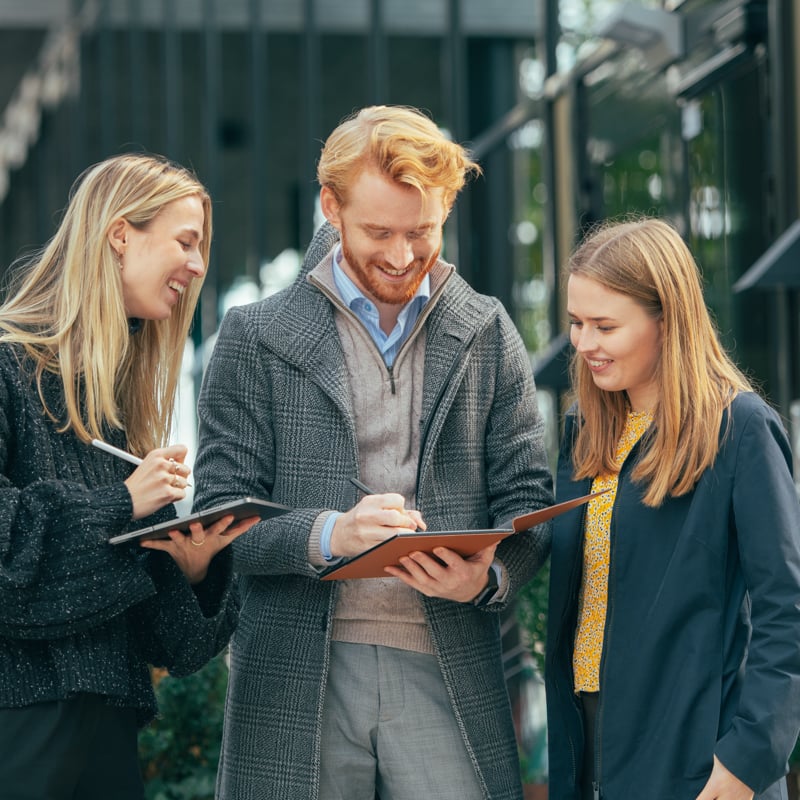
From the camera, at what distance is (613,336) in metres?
2.96

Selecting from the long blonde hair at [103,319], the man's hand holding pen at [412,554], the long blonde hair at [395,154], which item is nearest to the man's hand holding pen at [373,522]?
the man's hand holding pen at [412,554]

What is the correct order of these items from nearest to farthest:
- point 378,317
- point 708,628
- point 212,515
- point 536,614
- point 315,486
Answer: point 212,515 < point 708,628 < point 315,486 < point 378,317 < point 536,614

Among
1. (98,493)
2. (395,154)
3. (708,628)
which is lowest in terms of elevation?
(708,628)

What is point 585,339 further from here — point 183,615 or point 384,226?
point 183,615

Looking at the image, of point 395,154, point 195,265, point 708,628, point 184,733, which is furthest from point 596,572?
point 184,733

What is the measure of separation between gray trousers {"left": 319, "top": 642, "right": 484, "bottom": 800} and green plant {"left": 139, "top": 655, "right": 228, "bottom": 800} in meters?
2.09

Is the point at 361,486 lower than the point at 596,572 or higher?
higher

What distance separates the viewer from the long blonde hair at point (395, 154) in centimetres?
296

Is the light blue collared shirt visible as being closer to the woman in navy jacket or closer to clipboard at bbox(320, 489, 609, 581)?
the woman in navy jacket

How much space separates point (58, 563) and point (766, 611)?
1277mm

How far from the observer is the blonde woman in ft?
9.10

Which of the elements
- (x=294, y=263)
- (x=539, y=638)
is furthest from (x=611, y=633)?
(x=294, y=263)

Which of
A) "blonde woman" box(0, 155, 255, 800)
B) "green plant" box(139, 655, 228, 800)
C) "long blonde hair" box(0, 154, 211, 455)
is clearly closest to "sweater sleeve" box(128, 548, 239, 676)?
"blonde woman" box(0, 155, 255, 800)

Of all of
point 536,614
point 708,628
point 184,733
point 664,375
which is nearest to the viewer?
point 708,628
